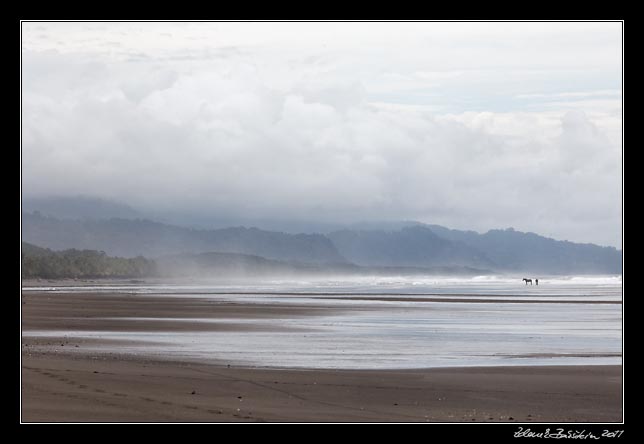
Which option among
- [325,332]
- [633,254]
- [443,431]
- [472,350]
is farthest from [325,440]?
[325,332]

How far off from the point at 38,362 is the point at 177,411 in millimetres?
6236

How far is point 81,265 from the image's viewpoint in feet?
436

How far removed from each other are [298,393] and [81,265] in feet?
394

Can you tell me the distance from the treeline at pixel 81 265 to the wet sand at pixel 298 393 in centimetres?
8686

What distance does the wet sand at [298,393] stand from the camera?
14781 millimetres

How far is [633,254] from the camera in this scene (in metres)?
13.4
